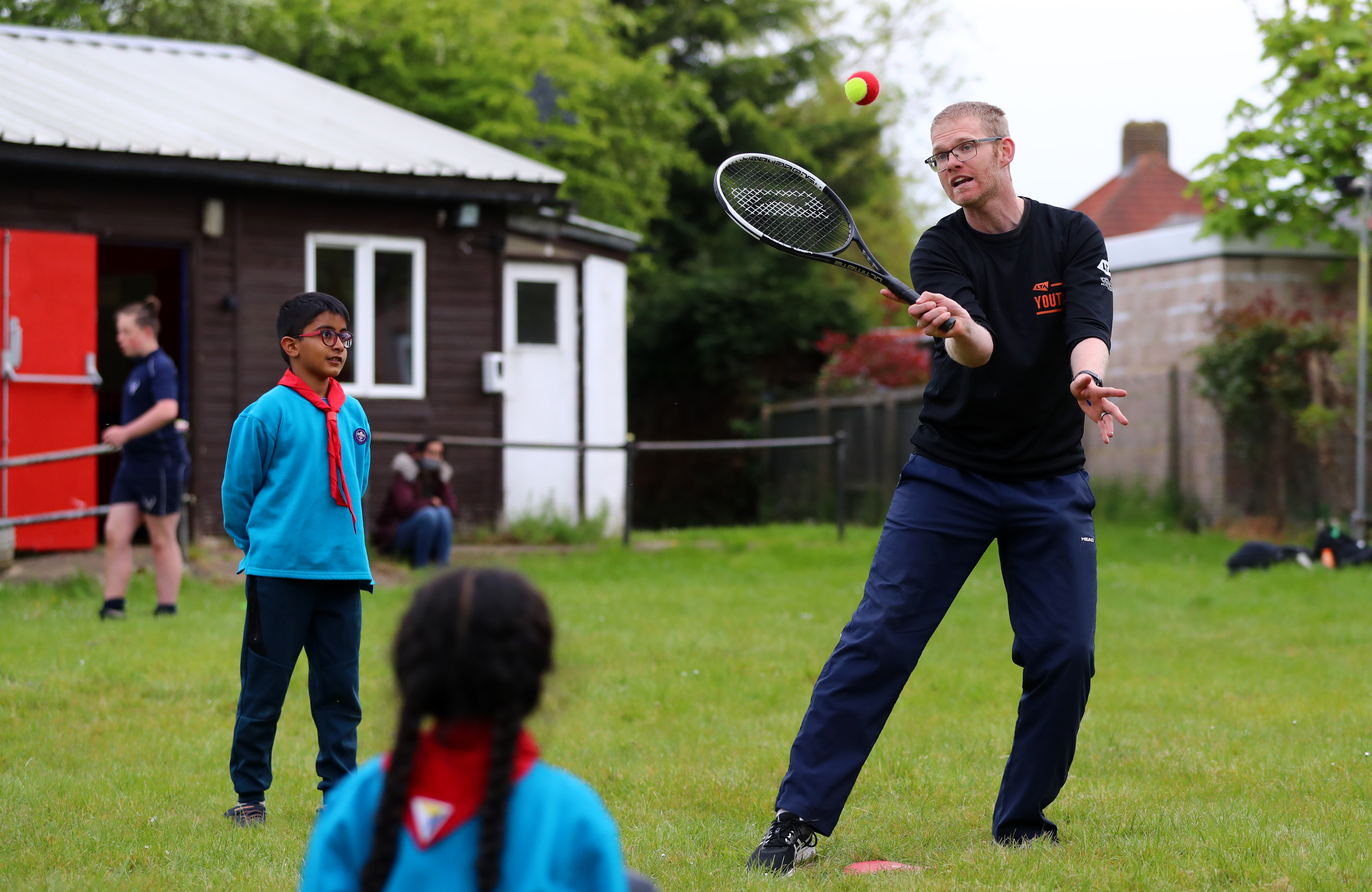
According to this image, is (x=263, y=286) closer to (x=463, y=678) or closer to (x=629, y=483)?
(x=629, y=483)

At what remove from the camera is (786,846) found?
431 cm

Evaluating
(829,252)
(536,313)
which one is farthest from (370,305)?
(829,252)

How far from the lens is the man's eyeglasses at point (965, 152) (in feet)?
14.3

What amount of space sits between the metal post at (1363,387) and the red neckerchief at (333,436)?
11512 millimetres

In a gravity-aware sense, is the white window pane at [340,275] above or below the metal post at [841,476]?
above

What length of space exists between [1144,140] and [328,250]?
26.5 m

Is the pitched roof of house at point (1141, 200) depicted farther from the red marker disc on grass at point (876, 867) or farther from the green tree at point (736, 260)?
the red marker disc on grass at point (876, 867)

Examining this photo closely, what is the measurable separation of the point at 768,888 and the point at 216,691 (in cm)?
432

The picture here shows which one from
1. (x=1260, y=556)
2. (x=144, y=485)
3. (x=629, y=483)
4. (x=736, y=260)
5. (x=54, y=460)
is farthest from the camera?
(x=736, y=260)

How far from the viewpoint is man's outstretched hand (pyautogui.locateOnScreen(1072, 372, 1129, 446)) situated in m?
4.02

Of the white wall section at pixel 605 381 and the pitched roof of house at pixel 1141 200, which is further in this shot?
the pitched roof of house at pixel 1141 200

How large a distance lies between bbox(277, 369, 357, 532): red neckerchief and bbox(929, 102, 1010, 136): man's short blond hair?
2170 millimetres

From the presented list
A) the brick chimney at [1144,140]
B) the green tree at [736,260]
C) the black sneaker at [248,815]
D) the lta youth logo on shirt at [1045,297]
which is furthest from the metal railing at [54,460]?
the brick chimney at [1144,140]

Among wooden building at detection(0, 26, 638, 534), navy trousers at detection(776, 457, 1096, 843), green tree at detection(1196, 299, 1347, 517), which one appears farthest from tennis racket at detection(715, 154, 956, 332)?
green tree at detection(1196, 299, 1347, 517)
